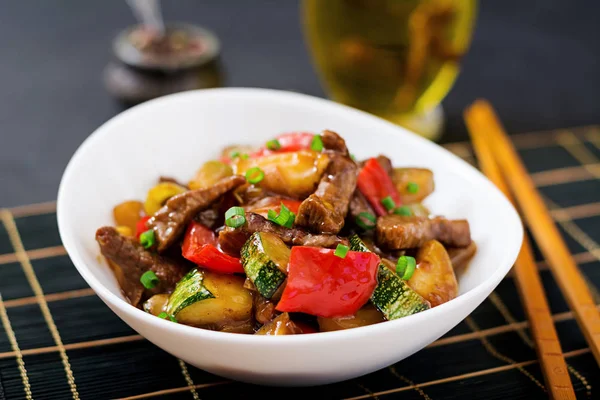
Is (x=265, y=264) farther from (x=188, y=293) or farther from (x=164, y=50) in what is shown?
(x=164, y=50)

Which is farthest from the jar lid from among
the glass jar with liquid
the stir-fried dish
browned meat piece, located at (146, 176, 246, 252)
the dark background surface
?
browned meat piece, located at (146, 176, 246, 252)

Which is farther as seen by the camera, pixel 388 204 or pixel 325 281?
pixel 388 204

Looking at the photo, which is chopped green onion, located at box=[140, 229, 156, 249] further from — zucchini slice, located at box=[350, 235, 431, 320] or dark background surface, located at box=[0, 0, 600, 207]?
dark background surface, located at box=[0, 0, 600, 207]

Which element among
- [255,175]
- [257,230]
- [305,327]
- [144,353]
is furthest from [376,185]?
[144,353]

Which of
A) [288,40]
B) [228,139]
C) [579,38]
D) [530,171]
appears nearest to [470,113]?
[530,171]

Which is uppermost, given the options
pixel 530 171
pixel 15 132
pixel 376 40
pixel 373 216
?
pixel 376 40

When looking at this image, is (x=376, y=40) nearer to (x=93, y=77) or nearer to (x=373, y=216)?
(x=373, y=216)
